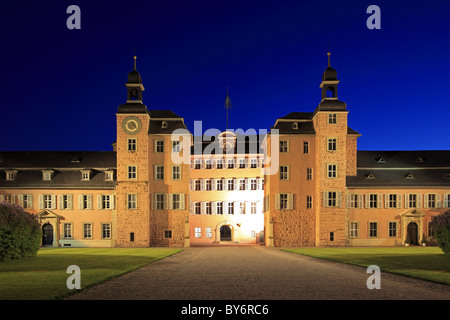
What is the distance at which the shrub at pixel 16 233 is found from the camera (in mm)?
27078

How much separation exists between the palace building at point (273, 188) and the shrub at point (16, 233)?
65.1 ft

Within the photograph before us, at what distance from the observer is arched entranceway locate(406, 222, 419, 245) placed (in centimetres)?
4997

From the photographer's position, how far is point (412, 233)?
5022 cm

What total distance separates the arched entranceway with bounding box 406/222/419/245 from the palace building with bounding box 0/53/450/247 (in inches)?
4.3

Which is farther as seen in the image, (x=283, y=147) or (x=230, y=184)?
(x=230, y=184)

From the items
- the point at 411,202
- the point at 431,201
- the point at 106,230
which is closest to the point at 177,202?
the point at 106,230

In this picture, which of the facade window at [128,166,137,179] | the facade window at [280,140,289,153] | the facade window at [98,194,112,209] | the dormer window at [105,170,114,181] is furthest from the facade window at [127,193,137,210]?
the facade window at [280,140,289,153]

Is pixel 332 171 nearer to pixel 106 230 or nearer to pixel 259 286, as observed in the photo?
pixel 106 230

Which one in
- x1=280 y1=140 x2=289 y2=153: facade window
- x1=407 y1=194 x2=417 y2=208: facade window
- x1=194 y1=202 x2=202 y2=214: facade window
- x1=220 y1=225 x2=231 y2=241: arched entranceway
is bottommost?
x1=220 y1=225 x2=231 y2=241: arched entranceway

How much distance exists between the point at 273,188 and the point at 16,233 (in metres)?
28.0

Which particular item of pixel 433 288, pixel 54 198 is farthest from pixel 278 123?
pixel 433 288

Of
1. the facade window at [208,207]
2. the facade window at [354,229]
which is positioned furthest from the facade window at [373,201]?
the facade window at [208,207]

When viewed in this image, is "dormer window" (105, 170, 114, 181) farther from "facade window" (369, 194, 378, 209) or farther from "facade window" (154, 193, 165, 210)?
"facade window" (369, 194, 378, 209)

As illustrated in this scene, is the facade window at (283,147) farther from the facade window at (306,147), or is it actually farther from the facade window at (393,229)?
the facade window at (393,229)
